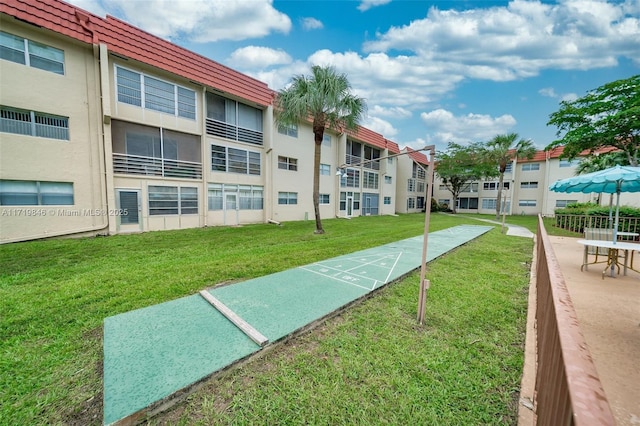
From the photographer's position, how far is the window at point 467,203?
3797 cm

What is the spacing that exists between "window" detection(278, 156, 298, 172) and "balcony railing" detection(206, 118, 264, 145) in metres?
1.93

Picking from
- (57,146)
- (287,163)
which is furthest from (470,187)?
(57,146)

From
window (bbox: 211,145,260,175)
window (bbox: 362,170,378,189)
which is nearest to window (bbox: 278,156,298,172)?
window (bbox: 211,145,260,175)

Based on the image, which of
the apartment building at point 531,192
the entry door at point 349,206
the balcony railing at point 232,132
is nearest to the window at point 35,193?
the balcony railing at point 232,132

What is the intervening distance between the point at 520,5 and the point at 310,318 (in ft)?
44.5

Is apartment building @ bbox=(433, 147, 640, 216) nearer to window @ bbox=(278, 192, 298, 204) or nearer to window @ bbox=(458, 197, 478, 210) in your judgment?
window @ bbox=(458, 197, 478, 210)

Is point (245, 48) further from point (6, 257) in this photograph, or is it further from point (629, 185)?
point (629, 185)

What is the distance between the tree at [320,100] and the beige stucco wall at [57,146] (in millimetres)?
8223

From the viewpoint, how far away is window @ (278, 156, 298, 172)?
59.7 feet

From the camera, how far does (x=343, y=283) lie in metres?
5.79

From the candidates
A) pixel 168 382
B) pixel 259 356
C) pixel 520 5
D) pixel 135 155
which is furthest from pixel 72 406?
pixel 520 5

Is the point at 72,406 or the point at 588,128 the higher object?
the point at 588,128

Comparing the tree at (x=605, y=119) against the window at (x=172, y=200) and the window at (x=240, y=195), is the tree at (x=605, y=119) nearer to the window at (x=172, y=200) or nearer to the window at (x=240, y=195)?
the window at (x=240, y=195)

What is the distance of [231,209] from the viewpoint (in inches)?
619
